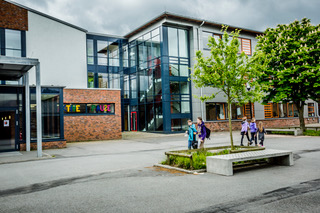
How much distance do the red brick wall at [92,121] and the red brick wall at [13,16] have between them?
21.6ft

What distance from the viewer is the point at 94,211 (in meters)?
4.82

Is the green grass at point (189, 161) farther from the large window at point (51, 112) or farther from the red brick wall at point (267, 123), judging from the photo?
the red brick wall at point (267, 123)

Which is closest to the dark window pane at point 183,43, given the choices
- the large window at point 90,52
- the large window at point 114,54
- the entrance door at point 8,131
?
the large window at point 114,54

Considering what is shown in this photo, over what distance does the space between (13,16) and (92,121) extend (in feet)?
33.3

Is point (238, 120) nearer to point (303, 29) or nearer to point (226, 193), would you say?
point (303, 29)

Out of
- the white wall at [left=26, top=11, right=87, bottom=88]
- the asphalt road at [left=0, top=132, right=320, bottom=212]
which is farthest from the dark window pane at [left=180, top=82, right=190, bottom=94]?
the asphalt road at [left=0, top=132, right=320, bottom=212]

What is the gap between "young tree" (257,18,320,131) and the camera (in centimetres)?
1952

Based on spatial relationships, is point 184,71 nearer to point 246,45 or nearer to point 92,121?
point 246,45

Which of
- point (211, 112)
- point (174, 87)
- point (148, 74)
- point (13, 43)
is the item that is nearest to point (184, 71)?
point (174, 87)

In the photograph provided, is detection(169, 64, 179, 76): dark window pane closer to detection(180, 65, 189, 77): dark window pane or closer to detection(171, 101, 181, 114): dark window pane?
detection(180, 65, 189, 77): dark window pane

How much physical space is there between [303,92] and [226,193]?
17.6 meters

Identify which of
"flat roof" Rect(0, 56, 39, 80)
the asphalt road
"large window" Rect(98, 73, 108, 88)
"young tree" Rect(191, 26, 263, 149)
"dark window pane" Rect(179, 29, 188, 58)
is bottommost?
the asphalt road

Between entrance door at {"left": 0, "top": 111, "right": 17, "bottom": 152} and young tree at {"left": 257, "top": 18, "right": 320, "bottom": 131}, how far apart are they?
54.9 ft

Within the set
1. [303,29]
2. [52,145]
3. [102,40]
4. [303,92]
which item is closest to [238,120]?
[303,92]
